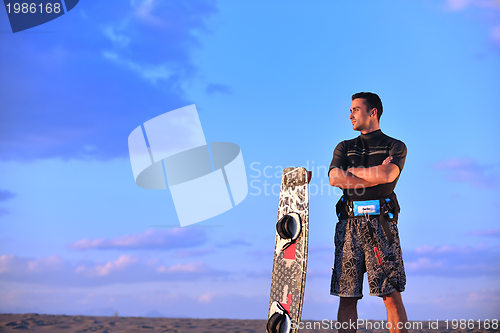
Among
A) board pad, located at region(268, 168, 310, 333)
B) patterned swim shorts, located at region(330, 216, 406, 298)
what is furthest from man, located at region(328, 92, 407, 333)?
board pad, located at region(268, 168, 310, 333)

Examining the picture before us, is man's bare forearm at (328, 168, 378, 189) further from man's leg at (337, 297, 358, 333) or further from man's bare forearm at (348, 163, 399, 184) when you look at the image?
man's leg at (337, 297, 358, 333)

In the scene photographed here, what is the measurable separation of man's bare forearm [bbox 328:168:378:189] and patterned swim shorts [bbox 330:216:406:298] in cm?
29

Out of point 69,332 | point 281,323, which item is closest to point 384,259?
point 281,323

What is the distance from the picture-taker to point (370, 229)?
3.59 m

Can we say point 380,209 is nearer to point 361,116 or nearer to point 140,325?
point 361,116

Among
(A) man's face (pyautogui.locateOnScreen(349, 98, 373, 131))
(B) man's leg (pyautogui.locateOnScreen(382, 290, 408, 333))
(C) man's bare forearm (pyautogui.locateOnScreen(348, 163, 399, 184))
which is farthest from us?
(A) man's face (pyautogui.locateOnScreen(349, 98, 373, 131))

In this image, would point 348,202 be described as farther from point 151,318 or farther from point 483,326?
point 151,318

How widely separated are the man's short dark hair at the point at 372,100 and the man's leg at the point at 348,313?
169 cm

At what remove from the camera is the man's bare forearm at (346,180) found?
362 cm

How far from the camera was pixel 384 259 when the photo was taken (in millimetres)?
3514

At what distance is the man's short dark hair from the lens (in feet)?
12.9

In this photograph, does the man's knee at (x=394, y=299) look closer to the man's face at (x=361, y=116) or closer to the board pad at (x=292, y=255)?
the board pad at (x=292, y=255)

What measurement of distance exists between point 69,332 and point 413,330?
522 centimetres

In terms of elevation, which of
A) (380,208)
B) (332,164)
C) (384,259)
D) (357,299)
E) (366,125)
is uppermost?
(366,125)
